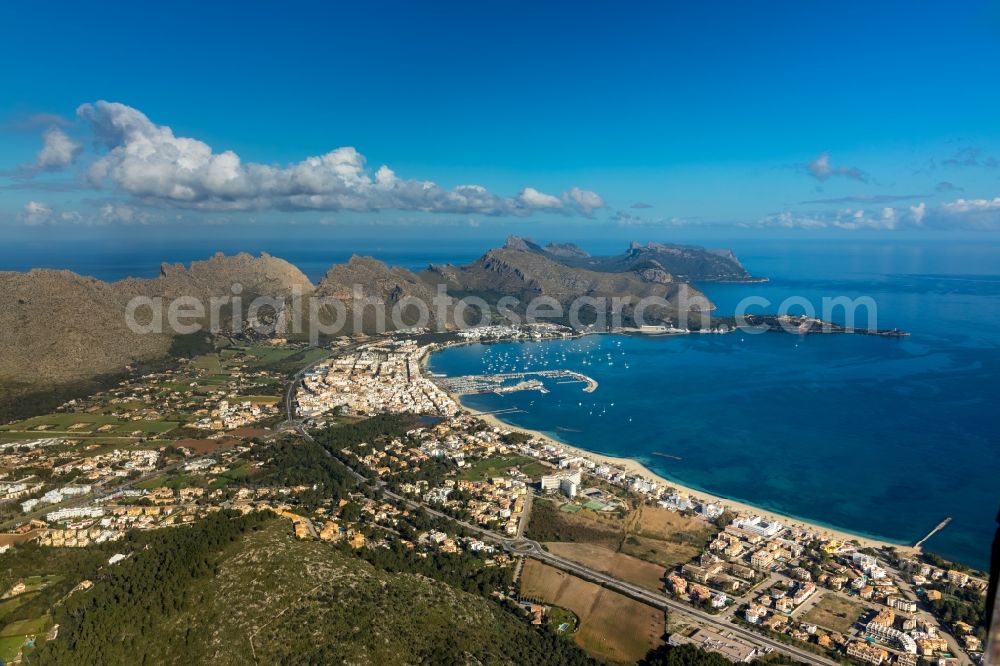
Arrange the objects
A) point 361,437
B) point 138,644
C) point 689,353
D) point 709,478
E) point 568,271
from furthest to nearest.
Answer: point 568,271, point 689,353, point 361,437, point 709,478, point 138,644

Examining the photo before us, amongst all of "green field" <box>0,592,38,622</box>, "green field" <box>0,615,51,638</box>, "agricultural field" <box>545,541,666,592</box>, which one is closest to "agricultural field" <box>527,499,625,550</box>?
"agricultural field" <box>545,541,666,592</box>

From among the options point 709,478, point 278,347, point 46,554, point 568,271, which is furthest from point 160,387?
point 568,271

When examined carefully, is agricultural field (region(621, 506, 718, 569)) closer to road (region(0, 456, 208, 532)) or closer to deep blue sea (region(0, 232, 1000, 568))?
deep blue sea (region(0, 232, 1000, 568))

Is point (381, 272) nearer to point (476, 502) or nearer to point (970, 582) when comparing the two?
point (476, 502)

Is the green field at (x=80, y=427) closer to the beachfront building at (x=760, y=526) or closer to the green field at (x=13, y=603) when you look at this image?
the green field at (x=13, y=603)

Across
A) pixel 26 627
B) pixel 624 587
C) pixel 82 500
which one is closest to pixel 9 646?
pixel 26 627

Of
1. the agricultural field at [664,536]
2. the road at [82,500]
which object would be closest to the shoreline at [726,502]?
the agricultural field at [664,536]
